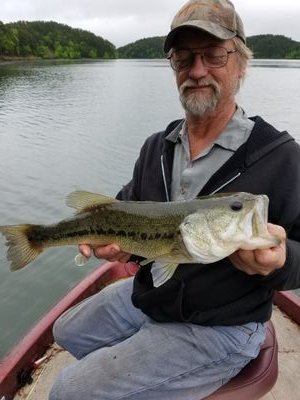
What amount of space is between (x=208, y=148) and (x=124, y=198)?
3.45ft


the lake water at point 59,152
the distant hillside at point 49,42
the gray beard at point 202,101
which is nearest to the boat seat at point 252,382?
the gray beard at point 202,101

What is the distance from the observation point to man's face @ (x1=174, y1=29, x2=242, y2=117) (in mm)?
3477

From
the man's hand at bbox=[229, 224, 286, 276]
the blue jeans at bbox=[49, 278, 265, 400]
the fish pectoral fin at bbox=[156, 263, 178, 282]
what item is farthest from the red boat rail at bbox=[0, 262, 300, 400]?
the man's hand at bbox=[229, 224, 286, 276]

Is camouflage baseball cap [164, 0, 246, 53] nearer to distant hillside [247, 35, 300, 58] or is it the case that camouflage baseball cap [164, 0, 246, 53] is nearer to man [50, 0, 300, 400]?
man [50, 0, 300, 400]

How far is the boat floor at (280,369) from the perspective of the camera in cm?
420

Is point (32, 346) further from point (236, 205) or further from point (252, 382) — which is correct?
point (236, 205)

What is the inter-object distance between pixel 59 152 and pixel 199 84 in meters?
15.5

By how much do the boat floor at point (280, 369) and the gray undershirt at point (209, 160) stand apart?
7.12 ft

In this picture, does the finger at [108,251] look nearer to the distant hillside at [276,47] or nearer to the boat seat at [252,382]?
the boat seat at [252,382]

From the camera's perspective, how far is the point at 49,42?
5448 inches

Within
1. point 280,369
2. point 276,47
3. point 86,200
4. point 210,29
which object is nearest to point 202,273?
point 86,200

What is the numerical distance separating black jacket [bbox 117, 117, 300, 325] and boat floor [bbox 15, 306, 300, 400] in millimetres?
1320

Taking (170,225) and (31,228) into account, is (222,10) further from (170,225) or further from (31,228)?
(31,228)

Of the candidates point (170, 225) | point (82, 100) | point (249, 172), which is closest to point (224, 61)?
point (249, 172)
